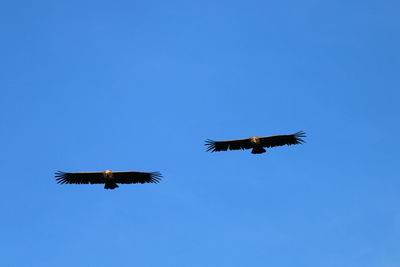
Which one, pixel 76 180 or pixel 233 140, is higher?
pixel 233 140

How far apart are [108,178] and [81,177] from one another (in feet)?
6.31

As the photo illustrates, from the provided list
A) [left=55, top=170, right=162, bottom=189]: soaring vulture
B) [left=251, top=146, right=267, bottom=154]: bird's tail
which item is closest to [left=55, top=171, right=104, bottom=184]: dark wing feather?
[left=55, top=170, right=162, bottom=189]: soaring vulture

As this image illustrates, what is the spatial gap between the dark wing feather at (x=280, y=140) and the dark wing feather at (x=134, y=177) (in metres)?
7.11

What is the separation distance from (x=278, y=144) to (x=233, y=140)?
9.56ft

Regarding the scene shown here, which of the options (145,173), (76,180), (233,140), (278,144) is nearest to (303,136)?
(278,144)

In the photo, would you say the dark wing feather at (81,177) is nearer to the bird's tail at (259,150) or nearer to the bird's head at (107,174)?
the bird's head at (107,174)

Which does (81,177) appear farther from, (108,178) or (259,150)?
(259,150)

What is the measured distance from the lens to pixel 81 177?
39750mm

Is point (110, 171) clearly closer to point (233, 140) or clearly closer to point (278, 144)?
point (233, 140)

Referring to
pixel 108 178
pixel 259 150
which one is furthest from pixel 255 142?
pixel 108 178

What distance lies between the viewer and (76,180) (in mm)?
39812

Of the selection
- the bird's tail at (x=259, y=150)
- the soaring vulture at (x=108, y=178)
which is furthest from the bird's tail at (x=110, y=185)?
the bird's tail at (x=259, y=150)

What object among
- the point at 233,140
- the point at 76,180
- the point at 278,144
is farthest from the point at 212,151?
the point at 76,180

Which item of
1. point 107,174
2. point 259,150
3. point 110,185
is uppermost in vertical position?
point 259,150
